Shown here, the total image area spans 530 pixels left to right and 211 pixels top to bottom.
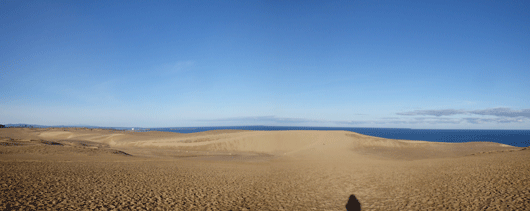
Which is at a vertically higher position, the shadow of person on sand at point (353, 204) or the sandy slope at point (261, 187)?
the sandy slope at point (261, 187)

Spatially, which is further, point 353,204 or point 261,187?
point 261,187

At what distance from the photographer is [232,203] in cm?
945

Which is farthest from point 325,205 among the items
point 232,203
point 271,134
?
point 271,134

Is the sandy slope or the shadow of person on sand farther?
the shadow of person on sand

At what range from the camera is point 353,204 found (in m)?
9.65

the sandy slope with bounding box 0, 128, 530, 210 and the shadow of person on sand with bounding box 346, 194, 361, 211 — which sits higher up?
the sandy slope with bounding box 0, 128, 530, 210

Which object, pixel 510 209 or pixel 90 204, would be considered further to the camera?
pixel 90 204

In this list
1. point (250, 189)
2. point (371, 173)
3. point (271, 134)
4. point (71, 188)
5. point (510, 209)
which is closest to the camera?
point (510, 209)

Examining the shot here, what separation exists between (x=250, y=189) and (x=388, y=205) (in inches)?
229

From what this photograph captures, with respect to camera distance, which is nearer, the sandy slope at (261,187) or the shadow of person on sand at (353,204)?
the sandy slope at (261,187)

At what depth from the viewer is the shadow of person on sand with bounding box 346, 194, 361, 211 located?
9.17 meters

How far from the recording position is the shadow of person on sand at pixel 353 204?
9.17 metres

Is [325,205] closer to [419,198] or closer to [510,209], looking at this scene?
[419,198]

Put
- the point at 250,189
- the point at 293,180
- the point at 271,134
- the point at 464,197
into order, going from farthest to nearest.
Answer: the point at 271,134 < the point at 293,180 < the point at 250,189 < the point at 464,197
